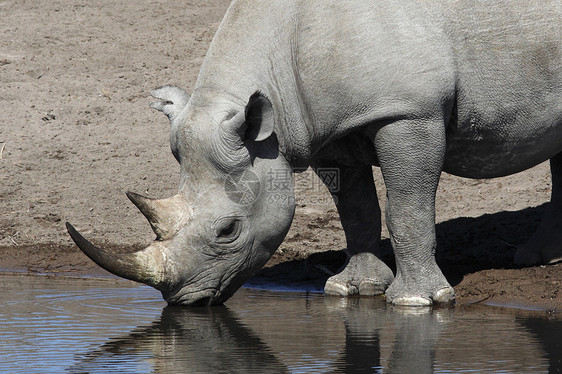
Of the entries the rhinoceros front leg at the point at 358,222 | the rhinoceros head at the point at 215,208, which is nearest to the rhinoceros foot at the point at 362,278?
the rhinoceros front leg at the point at 358,222

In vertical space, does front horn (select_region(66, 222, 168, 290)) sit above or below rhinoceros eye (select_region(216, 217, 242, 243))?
below

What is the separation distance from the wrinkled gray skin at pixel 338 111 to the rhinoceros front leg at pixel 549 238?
110cm

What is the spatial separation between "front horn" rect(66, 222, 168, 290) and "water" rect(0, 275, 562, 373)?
25 cm

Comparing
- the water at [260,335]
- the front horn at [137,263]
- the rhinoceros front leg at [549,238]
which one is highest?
the rhinoceros front leg at [549,238]

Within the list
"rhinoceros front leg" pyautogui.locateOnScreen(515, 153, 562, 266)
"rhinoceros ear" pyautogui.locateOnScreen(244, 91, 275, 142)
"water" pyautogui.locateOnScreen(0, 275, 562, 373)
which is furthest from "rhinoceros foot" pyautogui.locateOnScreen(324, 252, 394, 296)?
"rhinoceros ear" pyautogui.locateOnScreen(244, 91, 275, 142)

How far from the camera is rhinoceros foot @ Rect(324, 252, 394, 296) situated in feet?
28.0

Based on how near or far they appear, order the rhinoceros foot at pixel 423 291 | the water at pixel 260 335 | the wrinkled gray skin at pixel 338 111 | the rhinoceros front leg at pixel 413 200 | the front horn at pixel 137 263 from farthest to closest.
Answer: the rhinoceros foot at pixel 423 291 < the rhinoceros front leg at pixel 413 200 < the wrinkled gray skin at pixel 338 111 < the front horn at pixel 137 263 < the water at pixel 260 335

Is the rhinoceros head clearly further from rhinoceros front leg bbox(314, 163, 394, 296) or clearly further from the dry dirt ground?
the dry dirt ground

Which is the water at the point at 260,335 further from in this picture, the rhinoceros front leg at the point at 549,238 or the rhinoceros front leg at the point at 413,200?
the rhinoceros front leg at the point at 549,238

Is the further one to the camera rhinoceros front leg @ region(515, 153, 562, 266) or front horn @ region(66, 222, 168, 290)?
rhinoceros front leg @ region(515, 153, 562, 266)

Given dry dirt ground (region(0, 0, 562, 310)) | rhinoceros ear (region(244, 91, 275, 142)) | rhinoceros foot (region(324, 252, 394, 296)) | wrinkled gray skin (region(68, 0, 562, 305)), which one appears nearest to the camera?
rhinoceros ear (region(244, 91, 275, 142))

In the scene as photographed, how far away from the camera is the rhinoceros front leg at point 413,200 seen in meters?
7.73

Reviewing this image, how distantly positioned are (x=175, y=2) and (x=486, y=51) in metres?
8.87

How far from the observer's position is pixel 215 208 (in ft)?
24.9
